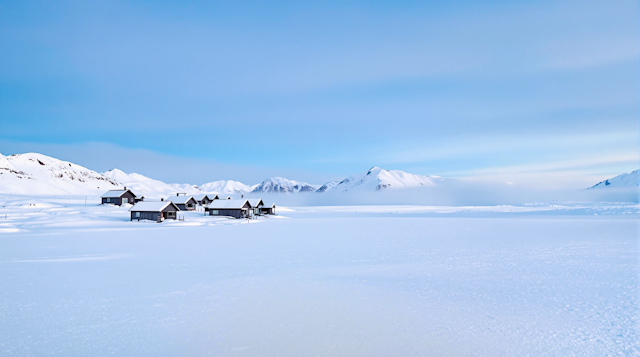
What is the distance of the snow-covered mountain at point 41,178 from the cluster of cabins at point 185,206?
4829 cm

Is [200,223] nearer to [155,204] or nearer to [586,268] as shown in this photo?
[155,204]

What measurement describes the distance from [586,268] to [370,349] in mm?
17913

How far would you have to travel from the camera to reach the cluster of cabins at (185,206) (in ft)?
202

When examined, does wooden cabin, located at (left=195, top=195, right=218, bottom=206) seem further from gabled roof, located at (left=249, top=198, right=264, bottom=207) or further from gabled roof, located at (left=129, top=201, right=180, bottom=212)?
gabled roof, located at (left=129, top=201, right=180, bottom=212)

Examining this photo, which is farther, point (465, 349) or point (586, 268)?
point (586, 268)

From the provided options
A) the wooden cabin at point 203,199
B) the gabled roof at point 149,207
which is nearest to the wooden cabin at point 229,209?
the gabled roof at point 149,207

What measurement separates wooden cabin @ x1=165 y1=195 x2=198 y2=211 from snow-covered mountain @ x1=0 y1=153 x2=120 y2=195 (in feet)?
196

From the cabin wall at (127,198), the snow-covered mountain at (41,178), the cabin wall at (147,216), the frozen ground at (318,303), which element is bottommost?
the frozen ground at (318,303)

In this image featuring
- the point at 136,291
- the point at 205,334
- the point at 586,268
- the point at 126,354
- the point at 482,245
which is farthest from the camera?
the point at 482,245

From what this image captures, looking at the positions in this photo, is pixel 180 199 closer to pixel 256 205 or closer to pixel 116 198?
pixel 116 198

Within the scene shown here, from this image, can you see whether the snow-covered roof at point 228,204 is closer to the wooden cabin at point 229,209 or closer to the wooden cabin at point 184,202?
the wooden cabin at point 229,209

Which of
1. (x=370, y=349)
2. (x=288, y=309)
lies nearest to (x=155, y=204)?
(x=288, y=309)

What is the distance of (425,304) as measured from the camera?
564 inches

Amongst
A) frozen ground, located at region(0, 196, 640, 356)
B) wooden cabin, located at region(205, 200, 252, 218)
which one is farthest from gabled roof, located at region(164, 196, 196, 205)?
frozen ground, located at region(0, 196, 640, 356)
